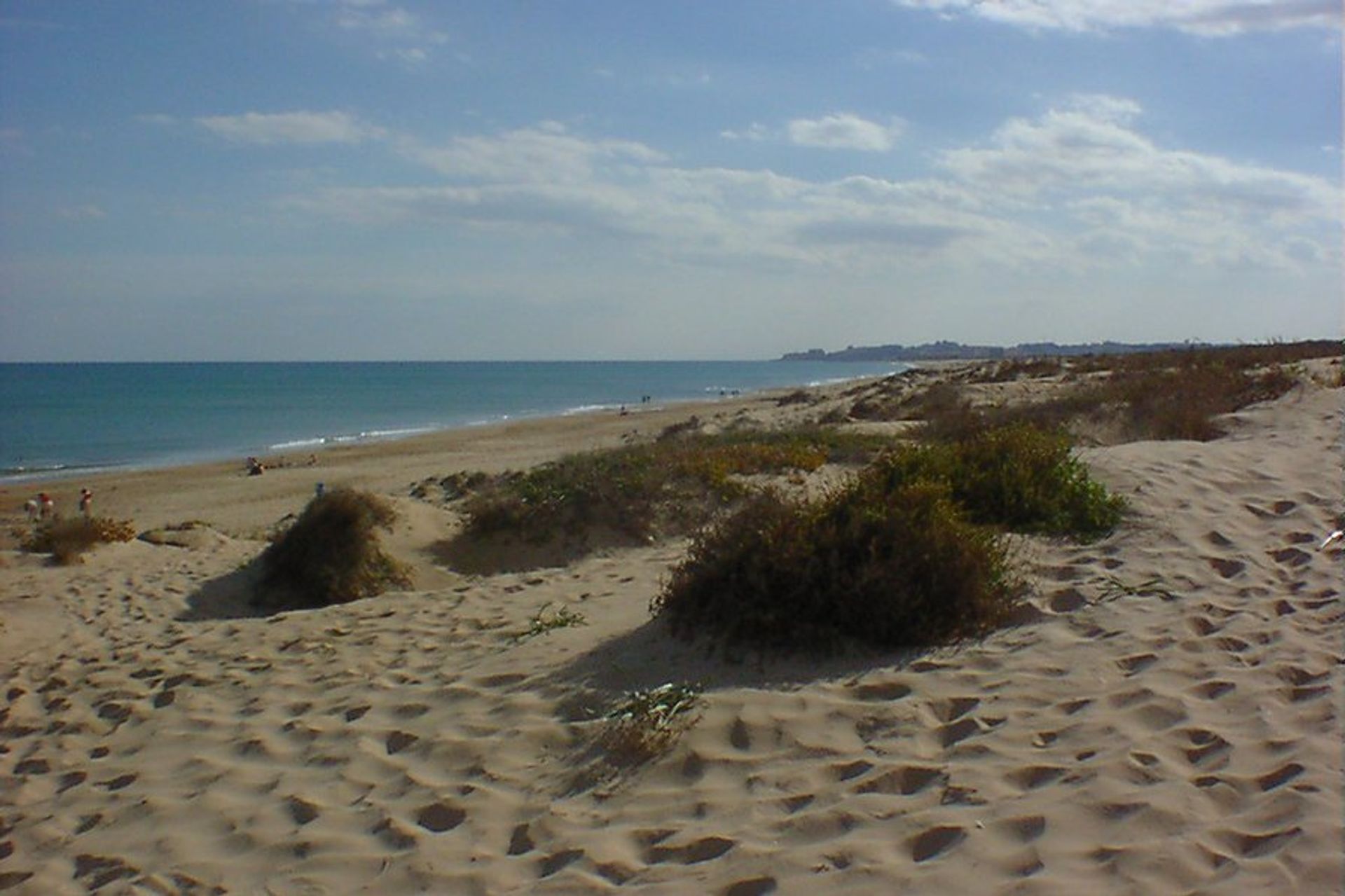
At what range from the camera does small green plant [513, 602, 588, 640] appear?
7496 millimetres

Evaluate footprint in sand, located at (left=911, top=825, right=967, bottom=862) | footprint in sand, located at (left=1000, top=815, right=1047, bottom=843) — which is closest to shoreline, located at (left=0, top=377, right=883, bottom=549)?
footprint in sand, located at (left=911, top=825, right=967, bottom=862)

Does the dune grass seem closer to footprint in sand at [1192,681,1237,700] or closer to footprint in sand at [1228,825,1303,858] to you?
footprint in sand at [1192,681,1237,700]

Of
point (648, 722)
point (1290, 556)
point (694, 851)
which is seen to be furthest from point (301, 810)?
point (1290, 556)

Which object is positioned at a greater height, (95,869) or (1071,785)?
(1071,785)

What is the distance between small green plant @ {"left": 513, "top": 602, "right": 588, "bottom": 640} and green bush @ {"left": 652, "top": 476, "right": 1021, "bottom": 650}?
1.06 m

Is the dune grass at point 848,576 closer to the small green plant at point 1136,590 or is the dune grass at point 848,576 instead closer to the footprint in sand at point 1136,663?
the small green plant at point 1136,590

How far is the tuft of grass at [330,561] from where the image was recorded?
11.3 m

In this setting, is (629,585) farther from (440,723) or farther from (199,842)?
(199,842)

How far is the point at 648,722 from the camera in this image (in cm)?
521

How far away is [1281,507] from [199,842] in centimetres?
745

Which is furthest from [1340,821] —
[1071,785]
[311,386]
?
[311,386]

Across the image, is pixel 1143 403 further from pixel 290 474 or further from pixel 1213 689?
pixel 290 474

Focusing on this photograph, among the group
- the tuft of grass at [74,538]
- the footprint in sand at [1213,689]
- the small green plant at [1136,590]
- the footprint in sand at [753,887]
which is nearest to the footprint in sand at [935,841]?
the footprint in sand at [753,887]

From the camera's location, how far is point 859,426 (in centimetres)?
1894
